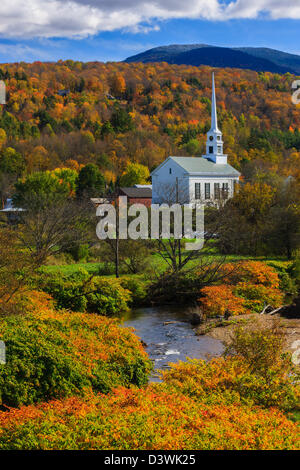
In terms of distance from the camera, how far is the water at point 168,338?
677 inches

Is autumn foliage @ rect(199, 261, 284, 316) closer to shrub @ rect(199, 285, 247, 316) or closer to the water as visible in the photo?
shrub @ rect(199, 285, 247, 316)

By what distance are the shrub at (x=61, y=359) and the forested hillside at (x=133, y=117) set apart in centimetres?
5296

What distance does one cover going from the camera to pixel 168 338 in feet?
64.1

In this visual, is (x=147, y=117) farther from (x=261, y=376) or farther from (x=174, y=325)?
(x=261, y=376)

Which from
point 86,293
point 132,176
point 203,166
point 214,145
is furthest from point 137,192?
point 86,293

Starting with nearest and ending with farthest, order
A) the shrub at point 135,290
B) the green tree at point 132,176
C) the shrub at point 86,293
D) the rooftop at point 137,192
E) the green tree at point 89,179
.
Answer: the shrub at point 86,293 < the shrub at point 135,290 < the rooftop at point 137,192 < the green tree at point 89,179 < the green tree at point 132,176

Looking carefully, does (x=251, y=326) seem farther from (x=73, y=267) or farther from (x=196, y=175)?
(x=196, y=175)

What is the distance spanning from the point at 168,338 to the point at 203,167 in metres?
43.7

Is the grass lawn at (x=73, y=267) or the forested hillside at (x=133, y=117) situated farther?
the forested hillside at (x=133, y=117)

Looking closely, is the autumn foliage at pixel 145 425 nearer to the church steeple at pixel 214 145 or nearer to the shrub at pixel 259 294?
the shrub at pixel 259 294

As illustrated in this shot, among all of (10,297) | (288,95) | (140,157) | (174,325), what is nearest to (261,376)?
(10,297)

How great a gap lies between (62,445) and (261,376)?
238 inches

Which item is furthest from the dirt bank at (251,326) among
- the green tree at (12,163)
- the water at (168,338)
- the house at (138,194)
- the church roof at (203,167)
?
the green tree at (12,163)

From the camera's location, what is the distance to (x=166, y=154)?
88.8m
